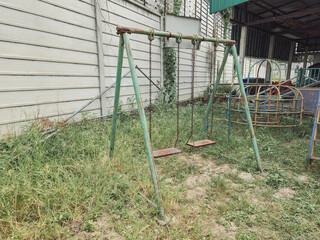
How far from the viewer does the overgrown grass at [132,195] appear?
1.65 meters

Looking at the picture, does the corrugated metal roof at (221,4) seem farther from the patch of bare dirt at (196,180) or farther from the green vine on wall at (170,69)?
the patch of bare dirt at (196,180)

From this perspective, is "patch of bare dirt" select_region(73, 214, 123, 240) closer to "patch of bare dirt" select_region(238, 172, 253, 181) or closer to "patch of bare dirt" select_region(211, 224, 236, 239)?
"patch of bare dirt" select_region(211, 224, 236, 239)

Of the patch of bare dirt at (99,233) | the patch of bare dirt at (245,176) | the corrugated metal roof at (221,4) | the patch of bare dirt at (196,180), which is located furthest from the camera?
the corrugated metal roof at (221,4)

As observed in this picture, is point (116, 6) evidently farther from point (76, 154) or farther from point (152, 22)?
point (76, 154)

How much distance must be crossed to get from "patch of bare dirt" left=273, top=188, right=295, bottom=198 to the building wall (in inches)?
140

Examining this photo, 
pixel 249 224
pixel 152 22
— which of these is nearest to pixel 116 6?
pixel 152 22

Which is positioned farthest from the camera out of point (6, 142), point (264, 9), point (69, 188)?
point (264, 9)

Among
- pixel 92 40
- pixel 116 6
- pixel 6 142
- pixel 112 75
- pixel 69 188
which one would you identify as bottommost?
pixel 69 188

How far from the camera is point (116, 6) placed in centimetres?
453

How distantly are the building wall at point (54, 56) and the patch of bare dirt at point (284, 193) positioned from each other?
3.55 metres

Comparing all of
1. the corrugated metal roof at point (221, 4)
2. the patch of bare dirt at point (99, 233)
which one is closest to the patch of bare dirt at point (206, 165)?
the patch of bare dirt at point (99, 233)

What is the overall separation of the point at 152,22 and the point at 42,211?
5.71m

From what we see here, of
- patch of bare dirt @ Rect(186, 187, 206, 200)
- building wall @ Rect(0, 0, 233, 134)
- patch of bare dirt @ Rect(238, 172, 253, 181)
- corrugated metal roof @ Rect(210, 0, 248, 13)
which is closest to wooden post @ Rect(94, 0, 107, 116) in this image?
building wall @ Rect(0, 0, 233, 134)

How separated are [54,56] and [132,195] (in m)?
2.77
